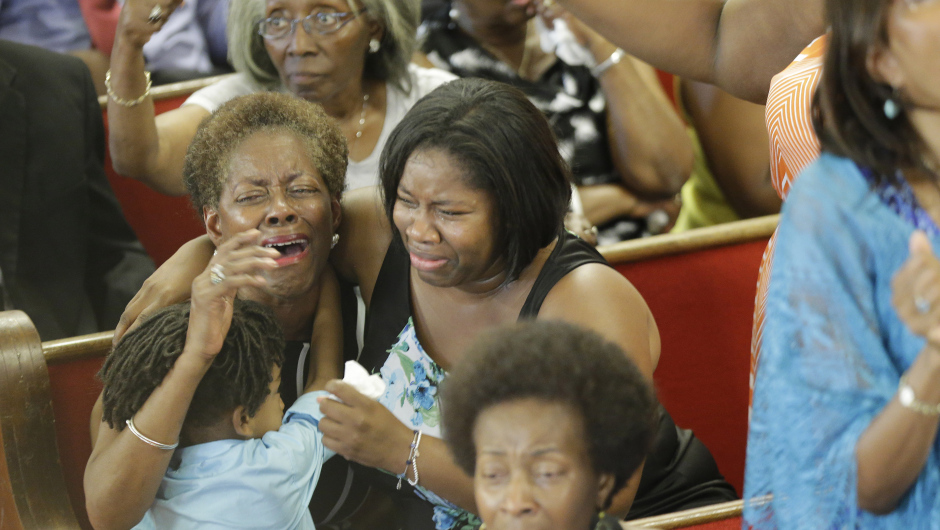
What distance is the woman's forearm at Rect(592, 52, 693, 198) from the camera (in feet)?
7.97

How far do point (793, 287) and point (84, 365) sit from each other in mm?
1224

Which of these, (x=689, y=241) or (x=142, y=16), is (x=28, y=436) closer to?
(x=142, y=16)

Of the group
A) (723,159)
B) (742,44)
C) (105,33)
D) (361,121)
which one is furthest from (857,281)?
(105,33)

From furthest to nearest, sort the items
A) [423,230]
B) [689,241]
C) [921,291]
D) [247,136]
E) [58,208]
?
[58,208] → [689,241] → [247,136] → [423,230] → [921,291]

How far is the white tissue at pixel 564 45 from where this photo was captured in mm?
2398

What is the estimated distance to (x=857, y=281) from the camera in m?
0.91

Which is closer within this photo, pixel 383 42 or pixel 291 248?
pixel 291 248

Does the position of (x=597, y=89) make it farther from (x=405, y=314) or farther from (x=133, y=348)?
(x=133, y=348)

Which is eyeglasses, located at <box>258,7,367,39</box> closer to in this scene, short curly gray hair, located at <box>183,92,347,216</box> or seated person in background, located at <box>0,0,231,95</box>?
short curly gray hair, located at <box>183,92,347,216</box>

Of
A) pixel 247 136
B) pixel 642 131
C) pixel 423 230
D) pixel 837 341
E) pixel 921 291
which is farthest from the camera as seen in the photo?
pixel 642 131

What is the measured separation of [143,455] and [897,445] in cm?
98

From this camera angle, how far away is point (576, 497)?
1018 mm

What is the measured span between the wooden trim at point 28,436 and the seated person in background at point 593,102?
1354 mm

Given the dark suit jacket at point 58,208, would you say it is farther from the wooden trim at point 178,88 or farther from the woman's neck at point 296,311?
the woman's neck at point 296,311
